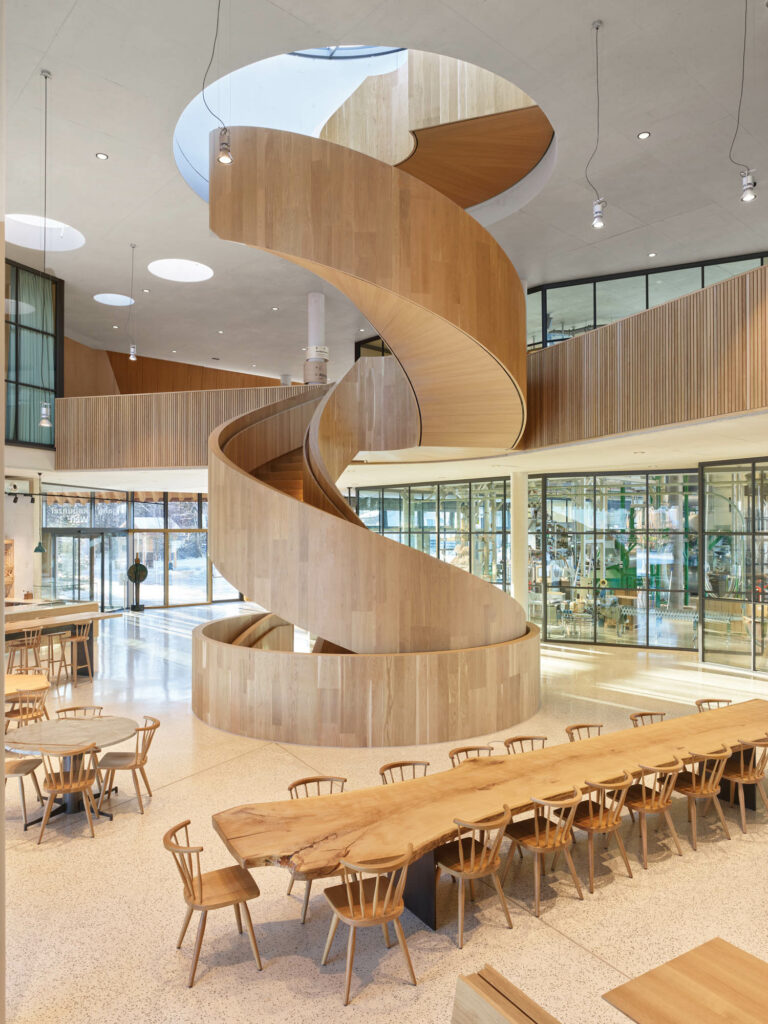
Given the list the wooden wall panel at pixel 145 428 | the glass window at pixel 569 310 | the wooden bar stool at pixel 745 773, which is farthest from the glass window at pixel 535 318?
the wooden bar stool at pixel 745 773

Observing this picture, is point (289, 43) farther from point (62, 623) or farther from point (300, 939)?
point (62, 623)

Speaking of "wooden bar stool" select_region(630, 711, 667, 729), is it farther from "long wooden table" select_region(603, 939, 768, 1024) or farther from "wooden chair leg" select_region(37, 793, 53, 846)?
"wooden chair leg" select_region(37, 793, 53, 846)

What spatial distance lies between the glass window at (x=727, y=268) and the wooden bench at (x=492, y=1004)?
451 inches

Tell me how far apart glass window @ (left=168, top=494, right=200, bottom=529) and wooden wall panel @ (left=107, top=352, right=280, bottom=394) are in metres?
3.51

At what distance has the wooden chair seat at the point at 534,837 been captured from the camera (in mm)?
4234

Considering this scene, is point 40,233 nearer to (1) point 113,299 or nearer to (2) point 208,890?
(1) point 113,299

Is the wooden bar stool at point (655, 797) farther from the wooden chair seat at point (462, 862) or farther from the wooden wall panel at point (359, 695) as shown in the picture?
the wooden wall panel at point (359, 695)

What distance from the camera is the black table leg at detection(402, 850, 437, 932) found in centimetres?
403

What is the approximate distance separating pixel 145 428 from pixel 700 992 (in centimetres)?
1293

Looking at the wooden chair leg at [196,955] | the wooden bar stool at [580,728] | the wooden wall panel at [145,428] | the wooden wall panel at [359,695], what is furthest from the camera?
the wooden wall panel at [145,428]

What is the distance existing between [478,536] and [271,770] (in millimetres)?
10894

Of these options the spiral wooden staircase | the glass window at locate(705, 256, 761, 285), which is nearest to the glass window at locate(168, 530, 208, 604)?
the spiral wooden staircase

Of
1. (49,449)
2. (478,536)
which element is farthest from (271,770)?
(478,536)

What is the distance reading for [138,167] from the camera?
8.66 meters
